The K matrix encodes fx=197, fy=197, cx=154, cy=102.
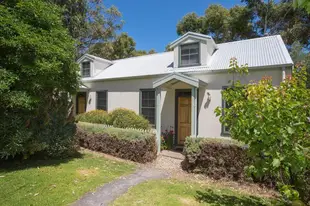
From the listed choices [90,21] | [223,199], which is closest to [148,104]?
[223,199]

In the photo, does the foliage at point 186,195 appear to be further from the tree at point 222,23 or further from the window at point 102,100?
the tree at point 222,23

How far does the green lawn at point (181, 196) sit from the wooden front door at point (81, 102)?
11.1 meters

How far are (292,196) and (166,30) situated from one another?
20.1 m

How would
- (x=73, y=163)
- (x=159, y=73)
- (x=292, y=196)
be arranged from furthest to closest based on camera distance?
(x=159, y=73) → (x=73, y=163) → (x=292, y=196)

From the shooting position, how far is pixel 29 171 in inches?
237

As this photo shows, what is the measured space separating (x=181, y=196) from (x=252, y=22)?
21873mm

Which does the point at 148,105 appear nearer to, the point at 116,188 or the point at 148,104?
the point at 148,104

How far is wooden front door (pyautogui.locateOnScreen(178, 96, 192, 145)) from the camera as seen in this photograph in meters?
10.1

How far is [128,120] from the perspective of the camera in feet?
32.9

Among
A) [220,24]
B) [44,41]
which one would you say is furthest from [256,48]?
[220,24]

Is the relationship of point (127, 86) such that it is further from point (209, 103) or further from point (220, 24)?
point (220, 24)

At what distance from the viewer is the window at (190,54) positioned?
405 inches

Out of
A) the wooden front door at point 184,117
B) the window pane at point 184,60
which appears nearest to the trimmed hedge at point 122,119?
the wooden front door at point 184,117

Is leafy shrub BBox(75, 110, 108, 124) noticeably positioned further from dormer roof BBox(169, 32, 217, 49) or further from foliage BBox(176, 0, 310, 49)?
foliage BBox(176, 0, 310, 49)
